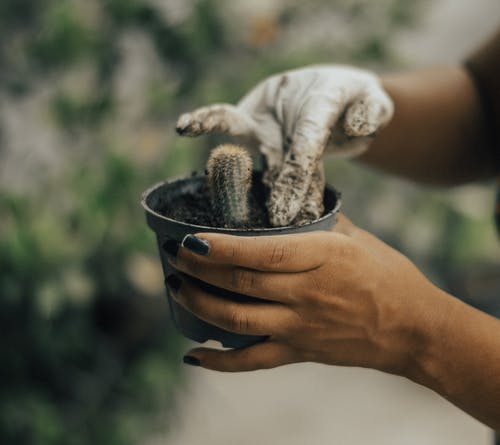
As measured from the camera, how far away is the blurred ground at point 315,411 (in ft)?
5.70

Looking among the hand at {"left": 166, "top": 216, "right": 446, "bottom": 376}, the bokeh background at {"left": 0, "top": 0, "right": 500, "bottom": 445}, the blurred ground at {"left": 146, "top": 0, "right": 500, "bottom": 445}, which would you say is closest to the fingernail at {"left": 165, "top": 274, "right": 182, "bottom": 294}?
the hand at {"left": 166, "top": 216, "right": 446, "bottom": 376}

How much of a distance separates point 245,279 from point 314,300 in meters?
0.08

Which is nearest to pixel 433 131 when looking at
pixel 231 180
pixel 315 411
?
pixel 231 180

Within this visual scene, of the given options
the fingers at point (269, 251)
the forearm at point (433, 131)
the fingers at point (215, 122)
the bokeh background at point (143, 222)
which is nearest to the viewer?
the fingers at point (269, 251)

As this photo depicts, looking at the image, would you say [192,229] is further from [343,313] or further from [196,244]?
[343,313]

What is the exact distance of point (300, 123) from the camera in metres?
0.66

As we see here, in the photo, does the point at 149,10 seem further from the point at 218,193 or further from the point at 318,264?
Result: the point at 318,264

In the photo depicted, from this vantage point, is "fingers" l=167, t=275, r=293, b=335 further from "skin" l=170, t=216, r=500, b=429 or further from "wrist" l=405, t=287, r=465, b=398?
"wrist" l=405, t=287, r=465, b=398

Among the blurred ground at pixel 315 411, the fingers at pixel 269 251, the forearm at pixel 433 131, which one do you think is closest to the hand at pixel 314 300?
the fingers at pixel 269 251

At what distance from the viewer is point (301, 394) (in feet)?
6.32

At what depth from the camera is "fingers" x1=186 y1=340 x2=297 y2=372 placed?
24.3 inches

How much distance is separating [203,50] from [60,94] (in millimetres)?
469

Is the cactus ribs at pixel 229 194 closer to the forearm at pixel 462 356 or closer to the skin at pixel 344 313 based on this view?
the skin at pixel 344 313

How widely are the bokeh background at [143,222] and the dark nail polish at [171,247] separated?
0.82 metres
